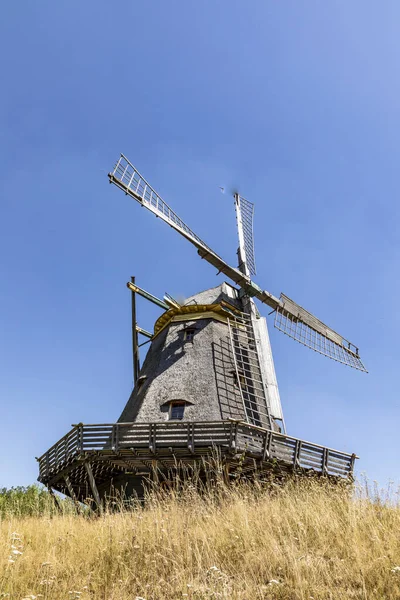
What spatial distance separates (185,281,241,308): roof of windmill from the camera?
18.5 meters

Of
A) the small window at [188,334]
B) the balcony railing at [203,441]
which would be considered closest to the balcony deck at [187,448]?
the balcony railing at [203,441]

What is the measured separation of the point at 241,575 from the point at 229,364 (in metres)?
10.7

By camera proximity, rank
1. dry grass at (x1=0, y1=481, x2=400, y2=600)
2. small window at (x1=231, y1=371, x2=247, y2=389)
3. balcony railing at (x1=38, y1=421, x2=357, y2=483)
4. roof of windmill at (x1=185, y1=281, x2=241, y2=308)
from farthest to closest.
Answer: roof of windmill at (x1=185, y1=281, x2=241, y2=308)
small window at (x1=231, y1=371, x2=247, y2=389)
balcony railing at (x1=38, y1=421, x2=357, y2=483)
dry grass at (x1=0, y1=481, x2=400, y2=600)

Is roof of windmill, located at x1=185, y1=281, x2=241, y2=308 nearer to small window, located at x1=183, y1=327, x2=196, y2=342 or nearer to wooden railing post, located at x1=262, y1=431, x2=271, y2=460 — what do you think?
small window, located at x1=183, y1=327, x2=196, y2=342

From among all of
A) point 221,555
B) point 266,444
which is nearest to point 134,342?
point 266,444

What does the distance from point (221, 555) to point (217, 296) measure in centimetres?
1299

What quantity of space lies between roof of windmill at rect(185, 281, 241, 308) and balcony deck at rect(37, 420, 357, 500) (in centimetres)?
613

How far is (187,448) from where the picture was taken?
12.7 meters

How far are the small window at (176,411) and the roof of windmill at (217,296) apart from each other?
15.1 feet

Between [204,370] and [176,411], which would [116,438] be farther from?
[204,370]

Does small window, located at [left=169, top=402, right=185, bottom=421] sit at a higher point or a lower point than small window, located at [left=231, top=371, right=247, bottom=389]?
lower

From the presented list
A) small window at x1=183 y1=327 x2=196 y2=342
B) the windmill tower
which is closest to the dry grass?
the windmill tower

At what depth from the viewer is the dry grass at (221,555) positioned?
510cm

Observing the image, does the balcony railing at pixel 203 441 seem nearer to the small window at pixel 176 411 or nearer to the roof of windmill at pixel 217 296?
the small window at pixel 176 411
